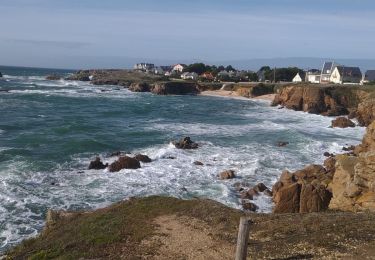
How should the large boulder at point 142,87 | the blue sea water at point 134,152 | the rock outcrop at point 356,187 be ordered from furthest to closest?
1. the large boulder at point 142,87
2. the blue sea water at point 134,152
3. the rock outcrop at point 356,187

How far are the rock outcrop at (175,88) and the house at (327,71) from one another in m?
28.5

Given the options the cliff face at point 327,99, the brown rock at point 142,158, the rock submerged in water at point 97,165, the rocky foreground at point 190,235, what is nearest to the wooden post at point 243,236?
the rocky foreground at point 190,235

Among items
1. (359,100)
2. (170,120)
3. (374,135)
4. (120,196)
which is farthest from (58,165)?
(359,100)

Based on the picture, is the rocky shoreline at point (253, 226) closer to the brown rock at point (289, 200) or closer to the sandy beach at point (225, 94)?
the brown rock at point (289, 200)

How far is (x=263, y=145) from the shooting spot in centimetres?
3806

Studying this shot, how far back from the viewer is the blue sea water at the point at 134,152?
23.4 metres

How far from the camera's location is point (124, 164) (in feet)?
96.0

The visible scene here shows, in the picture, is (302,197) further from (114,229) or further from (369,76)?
(369,76)

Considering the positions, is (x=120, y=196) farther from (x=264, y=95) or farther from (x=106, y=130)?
(x=264, y=95)

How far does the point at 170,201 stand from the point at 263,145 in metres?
21.0

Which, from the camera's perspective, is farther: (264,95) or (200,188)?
(264,95)

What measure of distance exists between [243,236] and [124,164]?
63.7ft

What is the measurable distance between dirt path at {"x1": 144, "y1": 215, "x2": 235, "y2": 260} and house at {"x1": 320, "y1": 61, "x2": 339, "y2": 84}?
308 feet

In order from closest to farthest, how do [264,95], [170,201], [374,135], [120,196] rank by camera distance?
[170,201] < [120,196] < [374,135] < [264,95]
